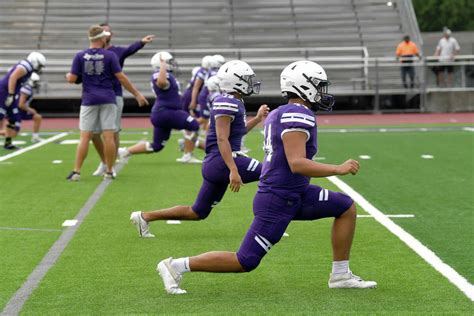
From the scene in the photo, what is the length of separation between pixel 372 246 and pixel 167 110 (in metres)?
7.05

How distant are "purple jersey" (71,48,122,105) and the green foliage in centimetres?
4763

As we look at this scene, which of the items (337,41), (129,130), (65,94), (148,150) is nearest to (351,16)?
(337,41)

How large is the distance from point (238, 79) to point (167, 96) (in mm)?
7043

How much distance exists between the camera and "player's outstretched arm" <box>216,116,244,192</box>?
804 cm

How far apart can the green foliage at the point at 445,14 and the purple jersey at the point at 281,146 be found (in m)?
54.1

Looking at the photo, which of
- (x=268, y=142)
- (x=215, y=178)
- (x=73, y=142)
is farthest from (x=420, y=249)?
(x=73, y=142)

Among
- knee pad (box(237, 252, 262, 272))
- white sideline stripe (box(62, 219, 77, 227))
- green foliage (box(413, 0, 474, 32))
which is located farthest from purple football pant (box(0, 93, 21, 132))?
green foliage (box(413, 0, 474, 32))

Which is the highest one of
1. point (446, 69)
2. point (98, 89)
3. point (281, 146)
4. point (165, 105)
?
point (281, 146)

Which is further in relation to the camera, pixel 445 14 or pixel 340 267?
pixel 445 14

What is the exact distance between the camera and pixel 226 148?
8.37 metres

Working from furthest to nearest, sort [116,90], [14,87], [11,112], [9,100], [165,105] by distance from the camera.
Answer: [11,112], [9,100], [14,87], [165,105], [116,90]

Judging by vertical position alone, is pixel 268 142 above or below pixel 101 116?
above

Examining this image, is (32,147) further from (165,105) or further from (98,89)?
(98,89)

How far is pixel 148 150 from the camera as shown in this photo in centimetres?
1581
